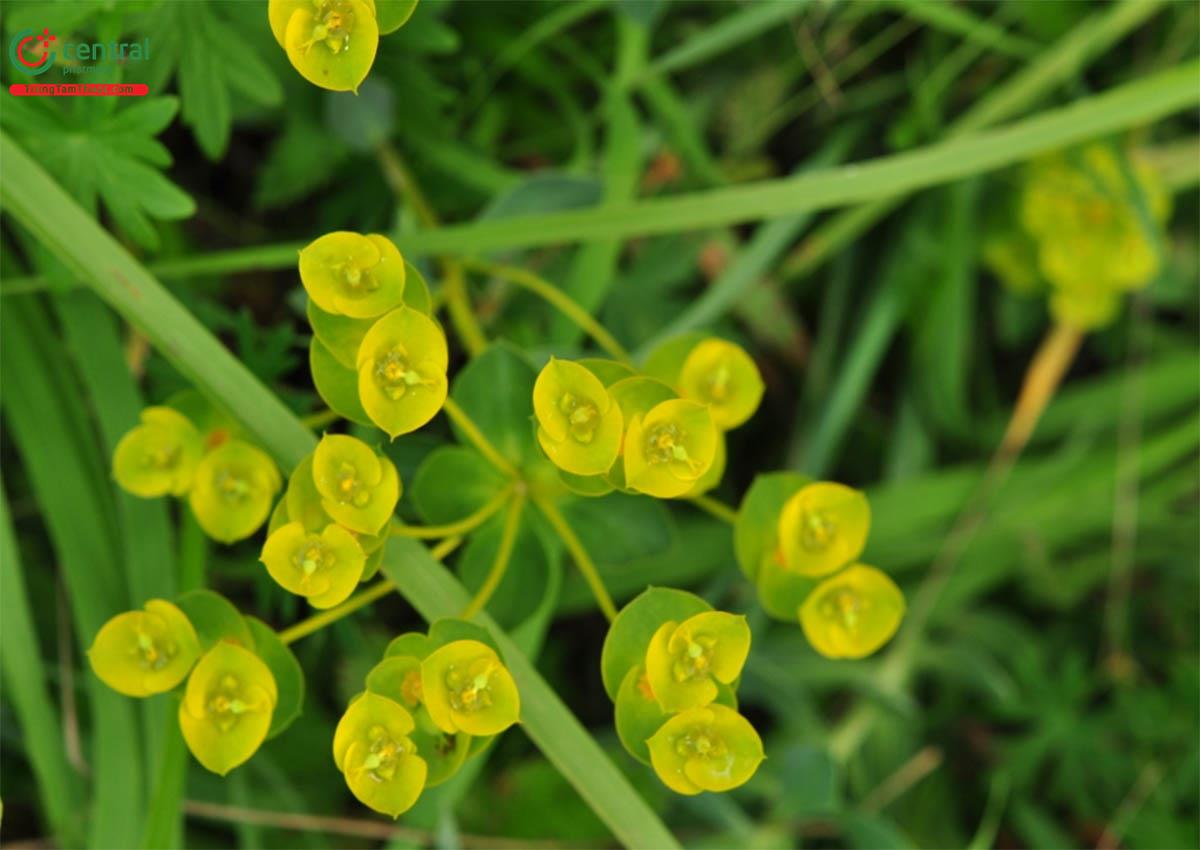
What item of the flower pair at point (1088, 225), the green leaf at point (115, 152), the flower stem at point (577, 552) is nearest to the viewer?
the flower stem at point (577, 552)

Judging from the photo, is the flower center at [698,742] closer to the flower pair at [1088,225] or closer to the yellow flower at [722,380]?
the yellow flower at [722,380]

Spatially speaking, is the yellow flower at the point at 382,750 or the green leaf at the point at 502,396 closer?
the yellow flower at the point at 382,750

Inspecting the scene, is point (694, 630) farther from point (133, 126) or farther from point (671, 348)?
point (133, 126)

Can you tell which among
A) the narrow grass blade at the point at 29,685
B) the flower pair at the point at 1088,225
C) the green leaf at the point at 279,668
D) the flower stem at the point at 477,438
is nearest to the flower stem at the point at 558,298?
the flower stem at the point at 477,438

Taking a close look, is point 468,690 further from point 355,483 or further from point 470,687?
point 355,483

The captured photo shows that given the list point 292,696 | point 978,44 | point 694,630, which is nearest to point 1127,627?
point 978,44

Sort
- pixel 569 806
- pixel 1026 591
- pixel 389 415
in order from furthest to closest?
pixel 1026 591 → pixel 569 806 → pixel 389 415
